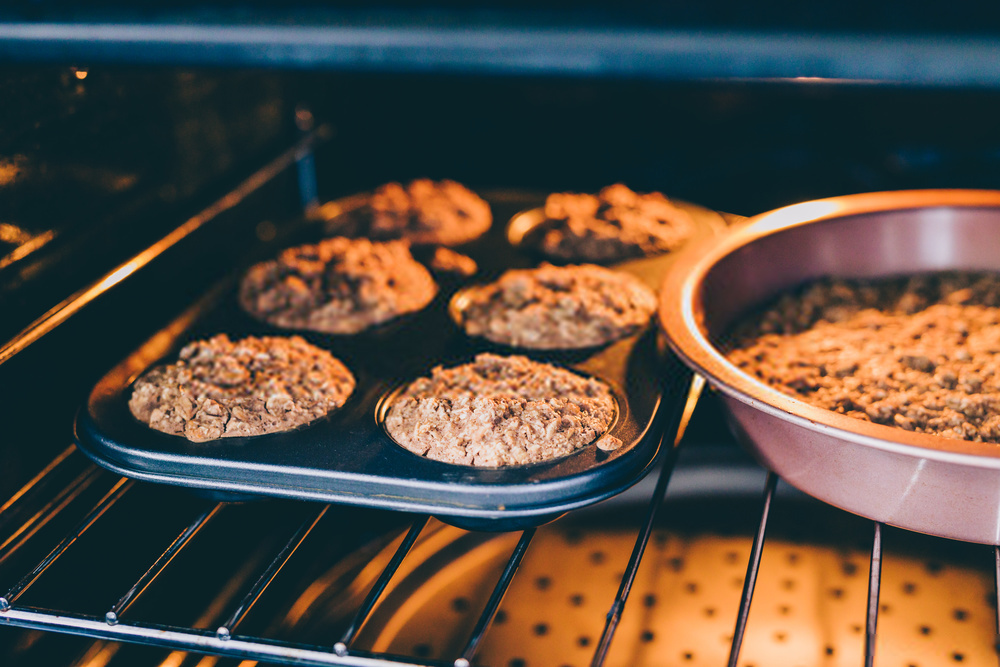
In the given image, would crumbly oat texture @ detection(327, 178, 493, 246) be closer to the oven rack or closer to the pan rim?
the pan rim

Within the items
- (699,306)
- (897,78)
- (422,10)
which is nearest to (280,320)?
(699,306)

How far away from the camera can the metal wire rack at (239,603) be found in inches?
45.9

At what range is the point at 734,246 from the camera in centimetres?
185

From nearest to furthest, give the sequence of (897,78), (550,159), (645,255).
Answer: (897,78) → (645,255) → (550,159)

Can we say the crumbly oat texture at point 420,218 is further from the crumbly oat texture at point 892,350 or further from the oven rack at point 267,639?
the oven rack at point 267,639

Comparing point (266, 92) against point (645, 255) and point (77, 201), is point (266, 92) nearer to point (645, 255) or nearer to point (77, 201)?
point (77, 201)

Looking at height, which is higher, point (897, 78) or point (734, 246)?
point (897, 78)

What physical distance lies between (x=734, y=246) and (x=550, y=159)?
3.76 ft

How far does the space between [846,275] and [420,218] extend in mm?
1119

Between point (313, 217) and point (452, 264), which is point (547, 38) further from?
point (313, 217)

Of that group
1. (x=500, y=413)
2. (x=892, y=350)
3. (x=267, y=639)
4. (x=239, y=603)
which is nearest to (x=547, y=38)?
(x=500, y=413)

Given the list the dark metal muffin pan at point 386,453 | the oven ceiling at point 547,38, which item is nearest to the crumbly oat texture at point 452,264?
the dark metal muffin pan at point 386,453

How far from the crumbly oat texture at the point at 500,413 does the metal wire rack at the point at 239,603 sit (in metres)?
0.15

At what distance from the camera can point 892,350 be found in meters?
1.71
